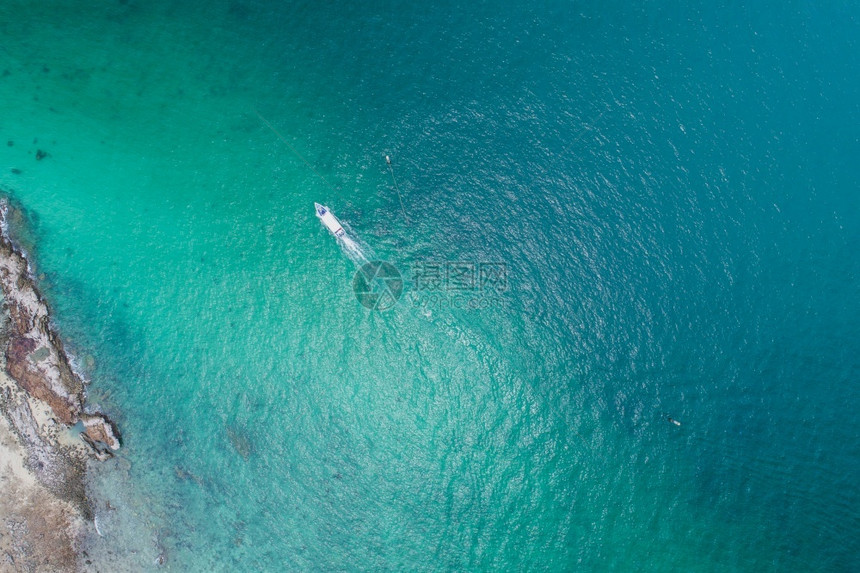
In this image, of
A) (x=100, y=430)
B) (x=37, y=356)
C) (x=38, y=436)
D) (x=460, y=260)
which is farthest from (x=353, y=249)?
(x=38, y=436)

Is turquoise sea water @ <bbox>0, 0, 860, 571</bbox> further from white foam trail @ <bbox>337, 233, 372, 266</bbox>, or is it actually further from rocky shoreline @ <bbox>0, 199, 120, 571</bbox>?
rocky shoreline @ <bbox>0, 199, 120, 571</bbox>

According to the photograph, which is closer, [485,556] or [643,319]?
[485,556]

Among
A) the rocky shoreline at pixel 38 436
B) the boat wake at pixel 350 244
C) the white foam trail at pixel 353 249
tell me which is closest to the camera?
the rocky shoreline at pixel 38 436

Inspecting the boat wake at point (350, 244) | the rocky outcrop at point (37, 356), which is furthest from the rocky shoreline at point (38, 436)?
the boat wake at point (350, 244)

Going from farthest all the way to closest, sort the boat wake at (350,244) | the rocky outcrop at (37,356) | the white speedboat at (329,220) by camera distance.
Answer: the boat wake at (350,244) < the white speedboat at (329,220) < the rocky outcrop at (37,356)

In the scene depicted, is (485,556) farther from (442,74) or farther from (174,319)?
(442,74)

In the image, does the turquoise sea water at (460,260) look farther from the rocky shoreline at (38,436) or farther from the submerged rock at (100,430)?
the rocky shoreline at (38,436)

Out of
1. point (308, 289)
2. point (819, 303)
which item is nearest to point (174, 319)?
Answer: point (308, 289)

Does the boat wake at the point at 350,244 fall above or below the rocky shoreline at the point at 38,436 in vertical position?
above
